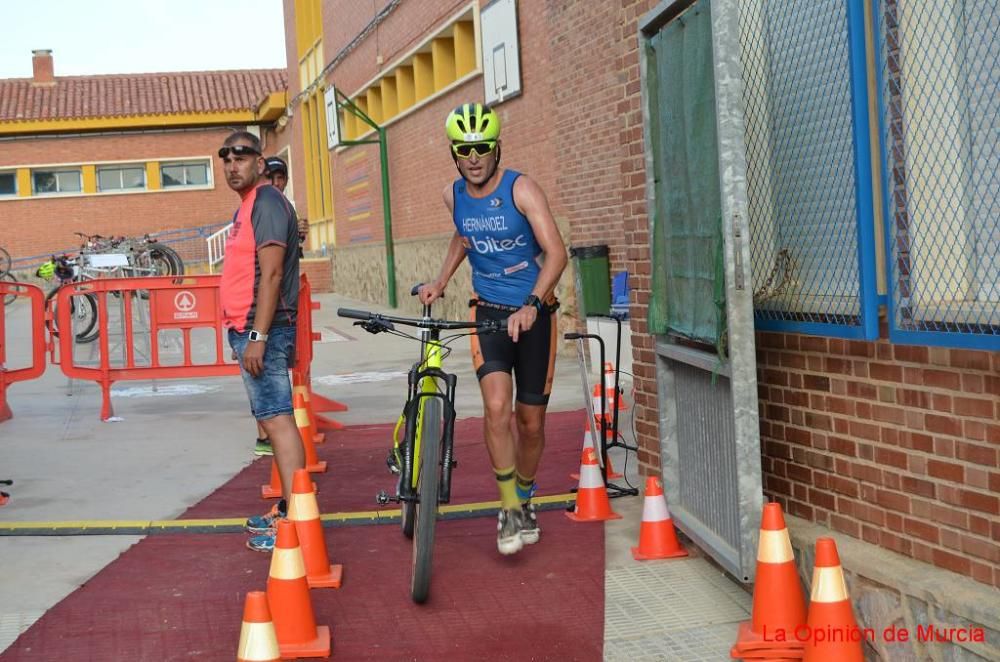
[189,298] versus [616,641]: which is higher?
[189,298]

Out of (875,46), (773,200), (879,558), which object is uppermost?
(875,46)

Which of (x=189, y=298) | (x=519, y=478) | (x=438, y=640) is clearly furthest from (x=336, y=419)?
(x=438, y=640)

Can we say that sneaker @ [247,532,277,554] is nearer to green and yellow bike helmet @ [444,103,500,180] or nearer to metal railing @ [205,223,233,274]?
green and yellow bike helmet @ [444,103,500,180]

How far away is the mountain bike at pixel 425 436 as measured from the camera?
5383 mm

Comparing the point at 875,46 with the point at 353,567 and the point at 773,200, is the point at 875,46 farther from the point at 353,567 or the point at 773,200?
the point at 353,567

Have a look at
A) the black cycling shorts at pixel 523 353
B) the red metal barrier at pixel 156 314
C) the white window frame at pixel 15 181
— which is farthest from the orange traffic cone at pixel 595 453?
the white window frame at pixel 15 181

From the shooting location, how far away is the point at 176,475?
29.3ft

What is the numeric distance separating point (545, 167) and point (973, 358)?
40.8 ft

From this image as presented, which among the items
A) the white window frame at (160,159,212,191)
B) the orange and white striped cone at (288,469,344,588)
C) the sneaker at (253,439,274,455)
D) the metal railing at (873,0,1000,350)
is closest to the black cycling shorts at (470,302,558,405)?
the orange and white striped cone at (288,469,344,588)

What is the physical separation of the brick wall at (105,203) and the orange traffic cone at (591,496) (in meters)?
40.0

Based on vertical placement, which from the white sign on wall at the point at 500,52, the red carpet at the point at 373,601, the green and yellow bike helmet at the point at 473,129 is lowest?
the red carpet at the point at 373,601

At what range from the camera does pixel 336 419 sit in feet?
37.8

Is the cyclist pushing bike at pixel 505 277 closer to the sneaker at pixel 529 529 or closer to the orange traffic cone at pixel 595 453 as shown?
the sneaker at pixel 529 529

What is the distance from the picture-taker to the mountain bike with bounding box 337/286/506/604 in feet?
17.7
